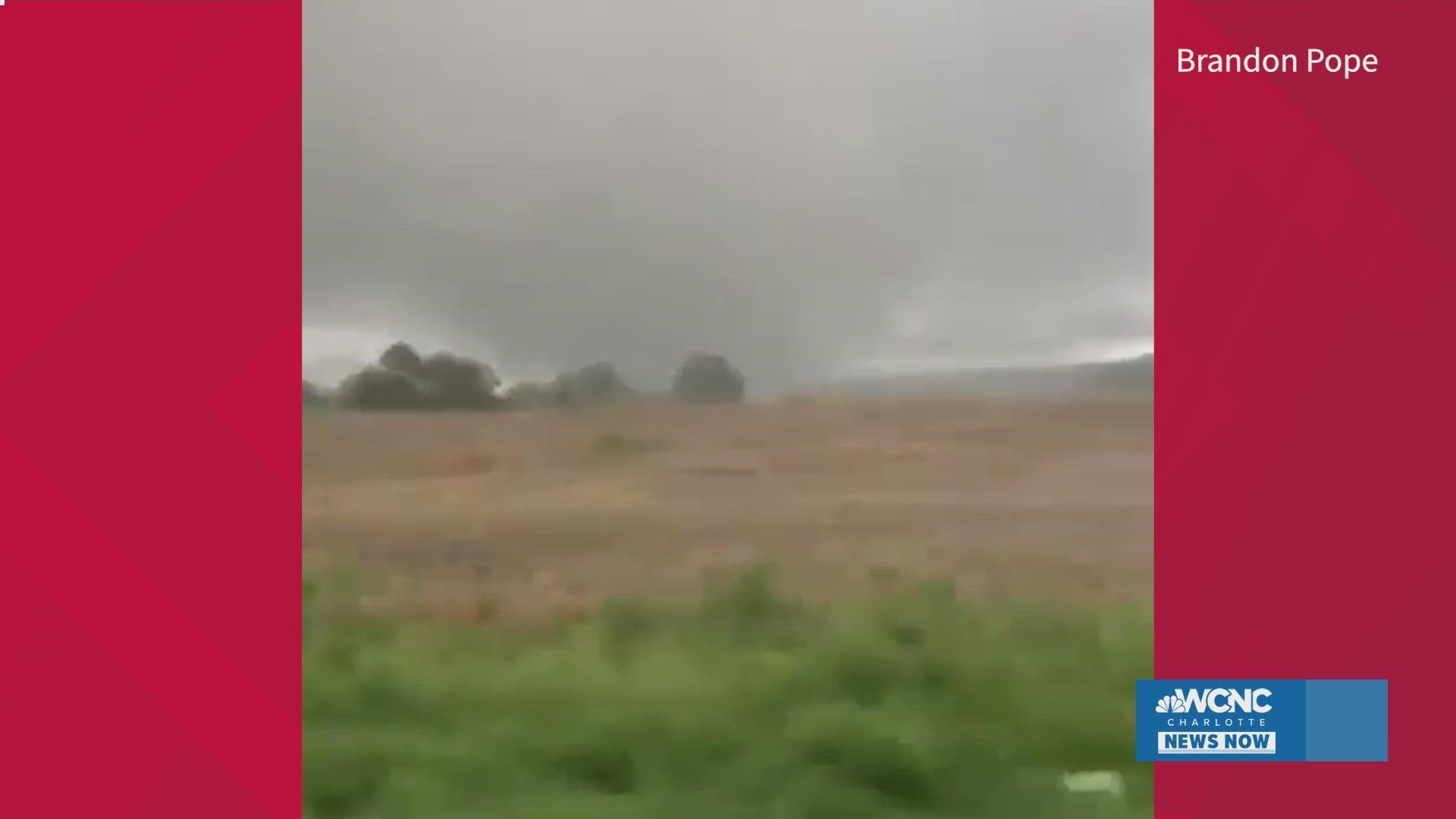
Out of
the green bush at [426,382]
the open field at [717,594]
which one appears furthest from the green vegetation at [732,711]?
the green bush at [426,382]

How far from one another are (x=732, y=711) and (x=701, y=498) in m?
0.52

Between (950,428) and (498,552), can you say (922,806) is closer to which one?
(950,428)

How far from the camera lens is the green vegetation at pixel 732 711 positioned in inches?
65.7

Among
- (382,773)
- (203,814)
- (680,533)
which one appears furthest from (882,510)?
(203,814)
